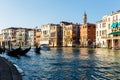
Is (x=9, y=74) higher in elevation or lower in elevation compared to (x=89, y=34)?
lower

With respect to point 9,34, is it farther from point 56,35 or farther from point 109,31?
point 109,31

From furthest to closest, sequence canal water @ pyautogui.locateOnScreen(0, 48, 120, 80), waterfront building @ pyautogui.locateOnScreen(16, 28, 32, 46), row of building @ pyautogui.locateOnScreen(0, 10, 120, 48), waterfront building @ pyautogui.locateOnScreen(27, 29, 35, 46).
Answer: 1. waterfront building @ pyautogui.locateOnScreen(16, 28, 32, 46)
2. waterfront building @ pyautogui.locateOnScreen(27, 29, 35, 46)
3. row of building @ pyautogui.locateOnScreen(0, 10, 120, 48)
4. canal water @ pyautogui.locateOnScreen(0, 48, 120, 80)

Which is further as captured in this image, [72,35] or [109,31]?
[72,35]

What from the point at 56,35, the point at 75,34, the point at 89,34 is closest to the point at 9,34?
the point at 56,35

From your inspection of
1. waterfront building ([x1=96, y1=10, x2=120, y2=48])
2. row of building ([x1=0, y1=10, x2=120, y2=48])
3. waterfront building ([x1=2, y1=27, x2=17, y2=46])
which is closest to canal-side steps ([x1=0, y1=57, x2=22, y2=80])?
row of building ([x1=0, y1=10, x2=120, y2=48])

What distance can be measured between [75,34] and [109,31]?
87.9 ft

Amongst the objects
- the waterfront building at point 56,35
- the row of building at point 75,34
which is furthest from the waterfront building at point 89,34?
the waterfront building at point 56,35

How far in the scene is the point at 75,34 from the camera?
95625 millimetres

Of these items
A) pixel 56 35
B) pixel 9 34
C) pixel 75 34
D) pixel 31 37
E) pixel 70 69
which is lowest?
pixel 70 69

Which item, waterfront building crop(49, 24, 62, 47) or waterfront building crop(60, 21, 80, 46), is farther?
waterfront building crop(49, 24, 62, 47)

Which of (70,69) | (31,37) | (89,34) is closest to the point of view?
(70,69)

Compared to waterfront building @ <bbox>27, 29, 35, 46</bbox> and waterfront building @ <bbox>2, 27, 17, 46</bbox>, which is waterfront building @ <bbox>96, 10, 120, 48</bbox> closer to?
waterfront building @ <bbox>27, 29, 35, 46</bbox>

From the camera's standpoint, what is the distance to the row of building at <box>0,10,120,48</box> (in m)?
67.0

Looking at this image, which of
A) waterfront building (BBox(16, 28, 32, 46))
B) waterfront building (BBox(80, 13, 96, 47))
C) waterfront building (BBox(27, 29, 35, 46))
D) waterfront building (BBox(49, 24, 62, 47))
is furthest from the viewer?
waterfront building (BBox(16, 28, 32, 46))
